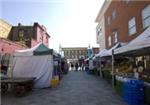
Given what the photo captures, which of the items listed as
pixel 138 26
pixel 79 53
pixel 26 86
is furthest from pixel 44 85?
pixel 79 53

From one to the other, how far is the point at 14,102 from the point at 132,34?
41.0 feet

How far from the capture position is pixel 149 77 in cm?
876

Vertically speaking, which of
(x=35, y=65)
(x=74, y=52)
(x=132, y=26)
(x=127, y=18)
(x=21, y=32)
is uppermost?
(x=74, y=52)

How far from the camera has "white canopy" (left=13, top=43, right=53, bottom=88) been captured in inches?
566

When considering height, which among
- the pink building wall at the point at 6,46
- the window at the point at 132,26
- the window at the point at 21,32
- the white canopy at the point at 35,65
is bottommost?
the white canopy at the point at 35,65

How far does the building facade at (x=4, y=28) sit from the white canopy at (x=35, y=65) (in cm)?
2283

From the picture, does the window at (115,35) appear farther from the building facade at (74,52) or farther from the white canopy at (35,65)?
the building facade at (74,52)

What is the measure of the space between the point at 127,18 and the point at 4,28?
2368 centimetres

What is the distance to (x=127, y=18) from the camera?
2053 centimetres

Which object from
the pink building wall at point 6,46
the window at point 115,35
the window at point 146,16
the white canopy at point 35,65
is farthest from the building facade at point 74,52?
the white canopy at point 35,65

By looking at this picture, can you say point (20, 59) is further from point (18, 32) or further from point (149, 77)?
point (18, 32)

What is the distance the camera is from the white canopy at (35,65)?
1437 cm

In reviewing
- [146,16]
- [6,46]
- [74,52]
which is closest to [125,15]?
[146,16]

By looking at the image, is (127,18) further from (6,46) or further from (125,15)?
(6,46)
